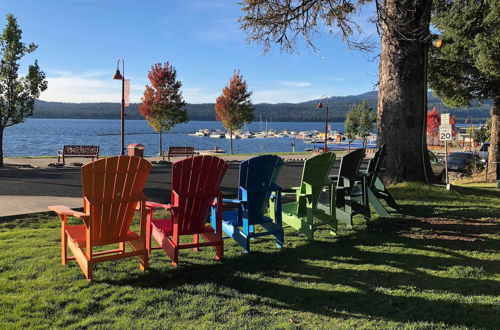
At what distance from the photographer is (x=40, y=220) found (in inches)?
252

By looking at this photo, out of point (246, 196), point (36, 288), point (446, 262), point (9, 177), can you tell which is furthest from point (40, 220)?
point (9, 177)

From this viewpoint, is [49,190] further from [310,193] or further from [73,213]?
[310,193]

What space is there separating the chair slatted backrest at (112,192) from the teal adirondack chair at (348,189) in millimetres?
2658

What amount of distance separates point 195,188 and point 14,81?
16.3m

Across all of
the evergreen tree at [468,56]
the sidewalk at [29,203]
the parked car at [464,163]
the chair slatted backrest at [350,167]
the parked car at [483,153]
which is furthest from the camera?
the parked car at [483,153]

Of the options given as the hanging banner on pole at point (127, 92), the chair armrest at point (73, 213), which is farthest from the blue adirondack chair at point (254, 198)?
the hanging banner on pole at point (127, 92)

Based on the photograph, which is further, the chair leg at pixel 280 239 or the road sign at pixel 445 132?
the road sign at pixel 445 132

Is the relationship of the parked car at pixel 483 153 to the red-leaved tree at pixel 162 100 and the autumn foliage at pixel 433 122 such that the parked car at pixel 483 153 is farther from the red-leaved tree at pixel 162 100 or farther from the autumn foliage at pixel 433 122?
the autumn foliage at pixel 433 122

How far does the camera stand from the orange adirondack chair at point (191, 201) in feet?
13.3

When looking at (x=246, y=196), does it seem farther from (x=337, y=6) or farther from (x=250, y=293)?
(x=337, y=6)

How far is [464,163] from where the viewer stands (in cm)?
1955

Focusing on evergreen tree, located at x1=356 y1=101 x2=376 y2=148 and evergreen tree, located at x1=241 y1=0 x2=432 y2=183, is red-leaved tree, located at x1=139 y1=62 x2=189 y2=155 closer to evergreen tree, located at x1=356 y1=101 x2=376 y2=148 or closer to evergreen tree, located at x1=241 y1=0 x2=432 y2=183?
evergreen tree, located at x1=241 y1=0 x2=432 y2=183

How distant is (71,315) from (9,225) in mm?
3689

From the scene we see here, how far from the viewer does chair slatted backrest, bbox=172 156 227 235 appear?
405 cm
